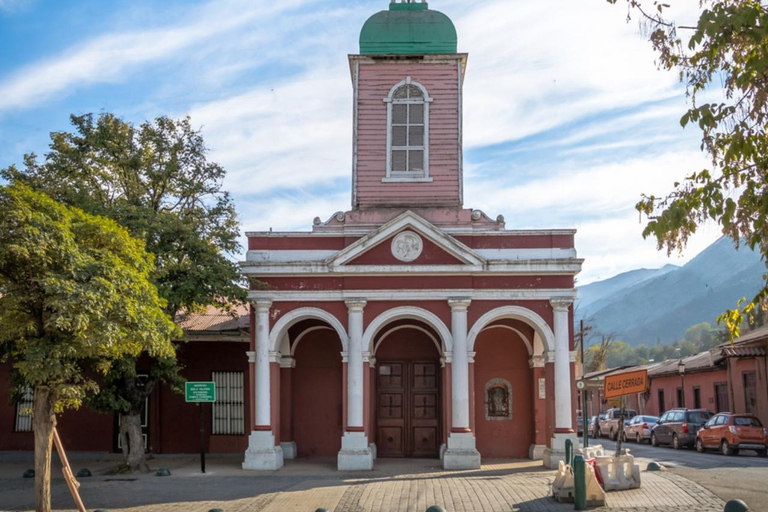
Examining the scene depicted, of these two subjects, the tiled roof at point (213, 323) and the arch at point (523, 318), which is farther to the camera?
the tiled roof at point (213, 323)

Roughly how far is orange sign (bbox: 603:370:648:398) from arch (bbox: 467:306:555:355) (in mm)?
5406

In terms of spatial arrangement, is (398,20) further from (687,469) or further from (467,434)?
(687,469)

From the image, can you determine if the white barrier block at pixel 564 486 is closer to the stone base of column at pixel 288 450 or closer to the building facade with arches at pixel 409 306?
the building facade with arches at pixel 409 306

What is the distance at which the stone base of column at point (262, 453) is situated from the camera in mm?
19406

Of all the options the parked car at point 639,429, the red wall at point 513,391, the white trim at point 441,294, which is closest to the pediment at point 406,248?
the white trim at point 441,294

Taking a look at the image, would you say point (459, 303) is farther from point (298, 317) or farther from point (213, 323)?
point (213, 323)

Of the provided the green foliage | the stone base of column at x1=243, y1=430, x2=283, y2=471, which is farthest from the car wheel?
the green foliage

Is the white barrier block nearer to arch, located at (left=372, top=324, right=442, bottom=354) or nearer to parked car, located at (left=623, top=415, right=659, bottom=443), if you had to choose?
arch, located at (left=372, top=324, right=442, bottom=354)

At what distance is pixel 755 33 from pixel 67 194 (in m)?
15.1

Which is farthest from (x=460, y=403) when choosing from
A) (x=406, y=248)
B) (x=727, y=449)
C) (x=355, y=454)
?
(x=727, y=449)

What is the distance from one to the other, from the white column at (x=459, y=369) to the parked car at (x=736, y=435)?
1058 cm

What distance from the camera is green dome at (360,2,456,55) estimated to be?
22.7 meters

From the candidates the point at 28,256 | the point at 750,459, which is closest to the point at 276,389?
the point at 28,256

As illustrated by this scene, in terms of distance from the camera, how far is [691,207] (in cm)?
759
